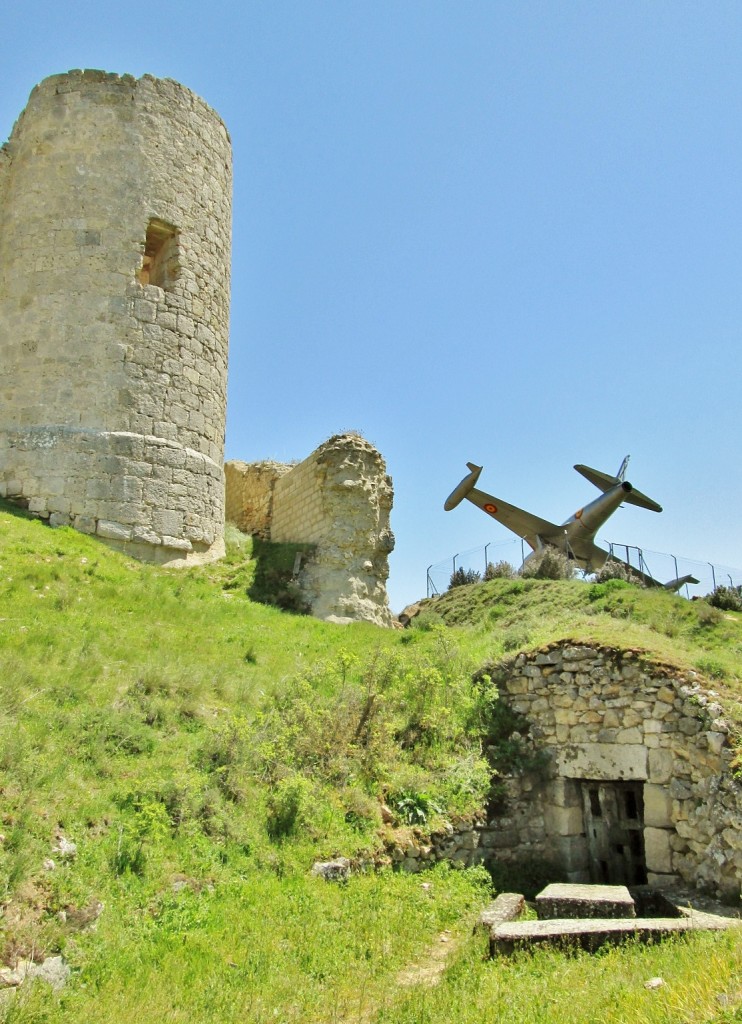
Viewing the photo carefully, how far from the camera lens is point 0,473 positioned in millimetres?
13867

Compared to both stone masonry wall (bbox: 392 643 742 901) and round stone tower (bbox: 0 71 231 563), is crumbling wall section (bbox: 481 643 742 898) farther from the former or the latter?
round stone tower (bbox: 0 71 231 563)

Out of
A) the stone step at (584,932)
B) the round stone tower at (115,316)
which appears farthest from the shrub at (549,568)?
the stone step at (584,932)

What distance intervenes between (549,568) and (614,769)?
44.0 ft

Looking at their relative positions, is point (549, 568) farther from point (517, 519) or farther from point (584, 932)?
point (584, 932)

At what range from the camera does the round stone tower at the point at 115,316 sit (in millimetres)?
13812

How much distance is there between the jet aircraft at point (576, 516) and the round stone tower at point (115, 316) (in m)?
13.6

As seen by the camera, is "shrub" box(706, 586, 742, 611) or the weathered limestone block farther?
"shrub" box(706, 586, 742, 611)

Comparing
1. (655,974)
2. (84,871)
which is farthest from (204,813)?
(655,974)

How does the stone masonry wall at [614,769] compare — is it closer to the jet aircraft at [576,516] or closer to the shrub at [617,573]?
the shrub at [617,573]

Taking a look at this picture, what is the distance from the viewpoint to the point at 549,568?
2289cm

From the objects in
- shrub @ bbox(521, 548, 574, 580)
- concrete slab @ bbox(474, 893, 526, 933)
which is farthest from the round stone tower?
shrub @ bbox(521, 548, 574, 580)

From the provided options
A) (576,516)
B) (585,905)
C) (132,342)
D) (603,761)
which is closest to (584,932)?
(585,905)

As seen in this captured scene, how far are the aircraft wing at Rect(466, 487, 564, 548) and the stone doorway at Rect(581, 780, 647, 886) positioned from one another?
1766 cm

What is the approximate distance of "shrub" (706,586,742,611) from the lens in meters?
20.8
